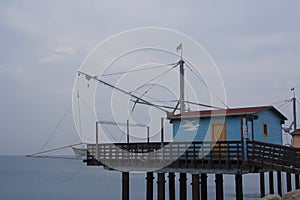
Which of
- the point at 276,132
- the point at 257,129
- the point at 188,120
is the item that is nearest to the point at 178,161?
the point at 188,120

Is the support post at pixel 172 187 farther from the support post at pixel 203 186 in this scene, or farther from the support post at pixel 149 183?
the support post at pixel 203 186

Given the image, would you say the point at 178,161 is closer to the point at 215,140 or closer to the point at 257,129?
the point at 215,140

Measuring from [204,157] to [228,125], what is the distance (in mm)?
2372

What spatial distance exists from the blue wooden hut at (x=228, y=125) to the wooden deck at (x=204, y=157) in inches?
Answer: 33.9

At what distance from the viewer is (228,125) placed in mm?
22953

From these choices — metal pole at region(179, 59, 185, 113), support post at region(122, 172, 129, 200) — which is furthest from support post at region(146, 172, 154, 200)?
metal pole at region(179, 59, 185, 113)

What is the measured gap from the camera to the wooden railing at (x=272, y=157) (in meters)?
20.1

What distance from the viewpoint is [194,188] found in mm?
21328

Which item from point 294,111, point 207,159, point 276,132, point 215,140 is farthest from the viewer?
point 294,111

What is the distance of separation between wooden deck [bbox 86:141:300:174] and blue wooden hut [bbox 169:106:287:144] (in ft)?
2.82

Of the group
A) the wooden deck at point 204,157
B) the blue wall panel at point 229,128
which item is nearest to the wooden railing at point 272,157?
the wooden deck at point 204,157

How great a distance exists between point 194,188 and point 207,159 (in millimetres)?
1544

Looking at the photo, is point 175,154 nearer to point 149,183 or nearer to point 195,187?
point 195,187

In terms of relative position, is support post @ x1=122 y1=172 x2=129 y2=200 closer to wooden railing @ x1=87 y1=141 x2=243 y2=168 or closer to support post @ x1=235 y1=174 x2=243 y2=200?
wooden railing @ x1=87 y1=141 x2=243 y2=168
